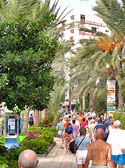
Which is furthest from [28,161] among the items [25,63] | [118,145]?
[118,145]

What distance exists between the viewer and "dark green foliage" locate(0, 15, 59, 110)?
30.9 feet

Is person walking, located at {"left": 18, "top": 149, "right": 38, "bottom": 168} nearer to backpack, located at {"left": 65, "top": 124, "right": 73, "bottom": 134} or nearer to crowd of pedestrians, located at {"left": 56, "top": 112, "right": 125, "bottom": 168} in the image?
crowd of pedestrians, located at {"left": 56, "top": 112, "right": 125, "bottom": 168}

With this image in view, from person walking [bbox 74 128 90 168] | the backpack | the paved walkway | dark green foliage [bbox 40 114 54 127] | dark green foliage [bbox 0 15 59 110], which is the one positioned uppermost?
dark green foliage [bbox 0 15 59 110]

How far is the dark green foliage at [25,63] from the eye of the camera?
9.43m

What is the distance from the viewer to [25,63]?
9656mm

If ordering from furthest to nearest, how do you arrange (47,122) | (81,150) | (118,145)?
(47,122), (118,145), (81,150)

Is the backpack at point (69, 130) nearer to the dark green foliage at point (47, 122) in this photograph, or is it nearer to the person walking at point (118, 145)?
the person walking at point (118, 145)

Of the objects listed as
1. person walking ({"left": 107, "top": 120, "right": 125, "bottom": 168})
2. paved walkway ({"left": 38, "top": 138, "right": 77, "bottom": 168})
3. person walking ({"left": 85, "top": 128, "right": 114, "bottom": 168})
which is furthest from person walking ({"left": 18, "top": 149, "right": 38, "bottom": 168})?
paved walkway ({"left": 38, "top": 138, "right": 77, "bottom": 168})

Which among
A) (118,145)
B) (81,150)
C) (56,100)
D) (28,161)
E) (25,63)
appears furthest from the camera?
(56,100)

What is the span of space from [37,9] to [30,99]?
908cm

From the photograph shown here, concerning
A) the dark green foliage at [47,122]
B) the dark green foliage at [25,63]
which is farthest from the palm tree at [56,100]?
the dark green foliage at [25,63]

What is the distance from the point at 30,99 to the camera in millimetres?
9773

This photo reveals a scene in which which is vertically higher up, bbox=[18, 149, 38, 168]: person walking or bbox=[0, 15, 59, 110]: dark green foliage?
bbox=[0, 15, 59, 110]: dark green foliage

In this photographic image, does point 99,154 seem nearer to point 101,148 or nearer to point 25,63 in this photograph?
point 101,148
